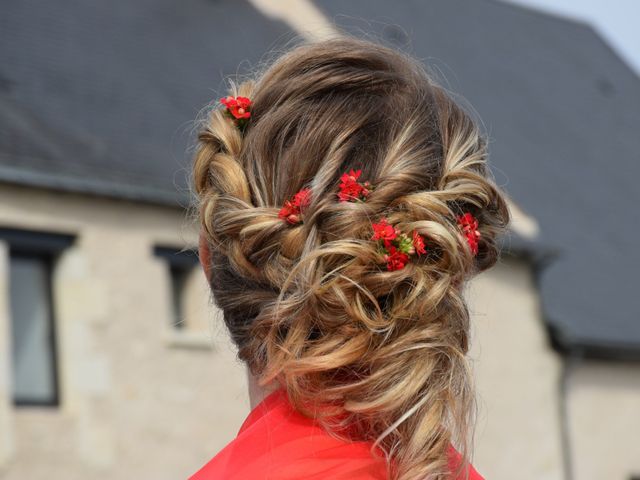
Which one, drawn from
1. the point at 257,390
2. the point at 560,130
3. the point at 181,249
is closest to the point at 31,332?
the point at 181,249

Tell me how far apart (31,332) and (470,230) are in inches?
440

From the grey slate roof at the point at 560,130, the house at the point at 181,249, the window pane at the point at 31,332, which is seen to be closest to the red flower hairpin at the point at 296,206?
the house at the point at 181,249

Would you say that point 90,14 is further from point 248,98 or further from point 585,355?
point 248,98

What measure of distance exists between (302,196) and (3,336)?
1054cm

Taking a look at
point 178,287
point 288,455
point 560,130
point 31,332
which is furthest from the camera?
point 560,130

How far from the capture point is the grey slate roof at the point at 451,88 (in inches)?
541

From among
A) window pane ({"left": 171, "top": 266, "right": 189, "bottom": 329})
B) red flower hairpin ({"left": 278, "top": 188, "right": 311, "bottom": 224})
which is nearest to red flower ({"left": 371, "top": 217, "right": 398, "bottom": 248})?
red flower hairpin ({"left": 278, "top": 188, "right": 311, "bottom": 224})

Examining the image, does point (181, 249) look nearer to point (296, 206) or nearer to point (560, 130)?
point (296, 206)

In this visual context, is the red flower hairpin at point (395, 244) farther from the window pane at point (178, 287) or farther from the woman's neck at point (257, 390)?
the window pane at point (178, 287)

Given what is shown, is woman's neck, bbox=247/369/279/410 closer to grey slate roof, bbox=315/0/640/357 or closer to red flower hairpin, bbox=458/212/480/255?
red flower hairpin, bbox=458/212/480/255

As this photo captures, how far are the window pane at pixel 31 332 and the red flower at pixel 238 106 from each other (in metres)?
10.7

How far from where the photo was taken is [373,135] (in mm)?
2043

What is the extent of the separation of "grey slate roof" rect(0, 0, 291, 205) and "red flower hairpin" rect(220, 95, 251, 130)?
9.10 meters

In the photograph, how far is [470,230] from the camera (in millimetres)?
2131
